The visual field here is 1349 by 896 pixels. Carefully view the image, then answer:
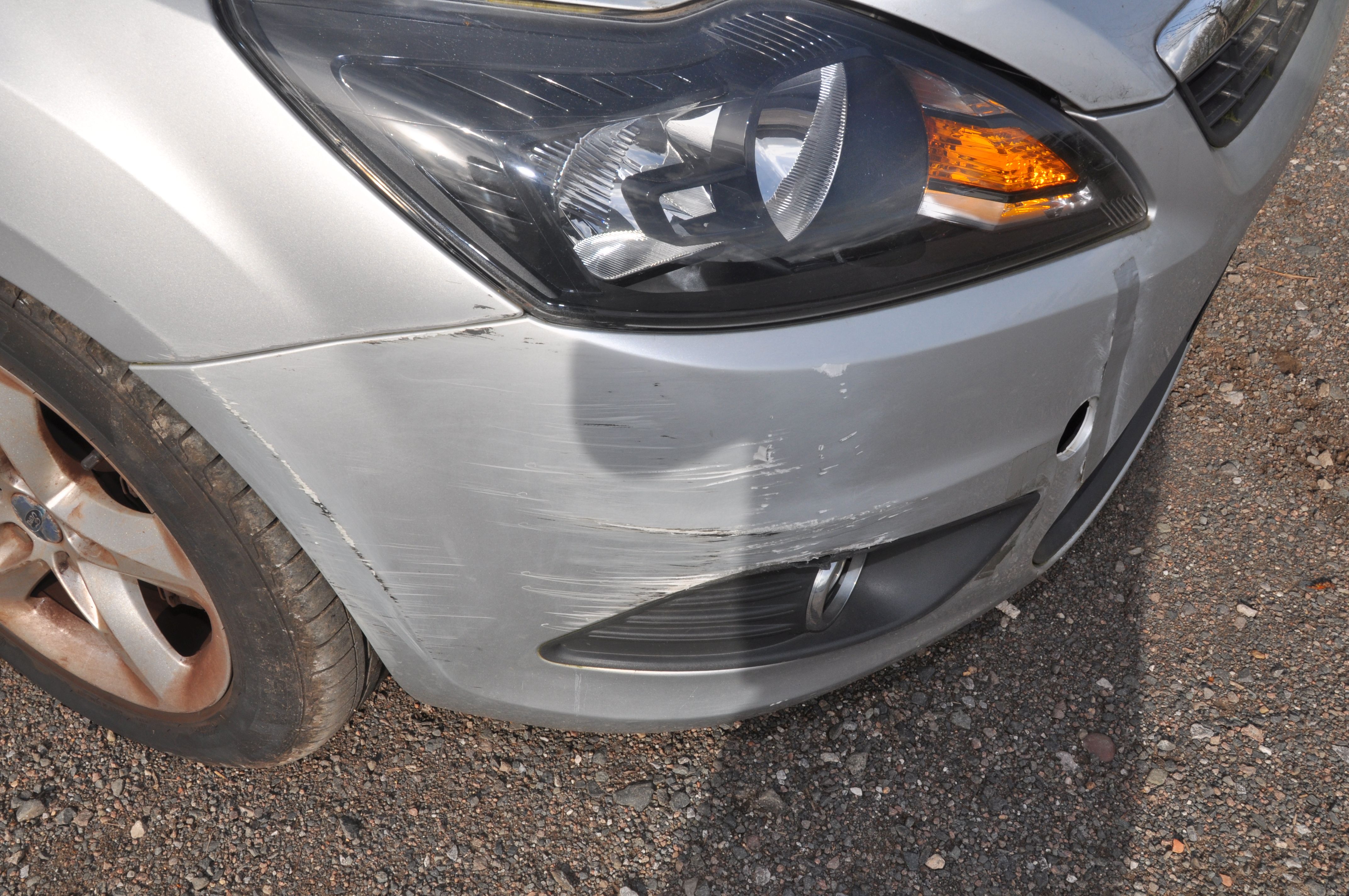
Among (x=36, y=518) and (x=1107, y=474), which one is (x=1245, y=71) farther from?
(x=36, y=518)

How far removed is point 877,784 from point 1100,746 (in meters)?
0.43

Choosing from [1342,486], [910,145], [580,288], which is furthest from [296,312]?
[1342,486]

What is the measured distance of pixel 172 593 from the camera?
173 cm

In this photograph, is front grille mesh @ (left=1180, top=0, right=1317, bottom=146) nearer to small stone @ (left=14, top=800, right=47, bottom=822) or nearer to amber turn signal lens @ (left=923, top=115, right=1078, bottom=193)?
amber turn signal lens @ (left=923, top=115, right=1078, bottom=193)

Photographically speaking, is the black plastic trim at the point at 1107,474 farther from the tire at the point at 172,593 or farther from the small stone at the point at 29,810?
the small stone at the point at 29,810

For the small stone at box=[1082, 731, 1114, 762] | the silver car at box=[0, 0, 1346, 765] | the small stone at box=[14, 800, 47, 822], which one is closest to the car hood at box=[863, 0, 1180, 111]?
the silver car at box=[0, 0, 1346, 765]

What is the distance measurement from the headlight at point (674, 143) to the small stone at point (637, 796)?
1.00 meters

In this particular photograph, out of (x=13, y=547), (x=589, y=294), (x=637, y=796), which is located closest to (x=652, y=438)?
(x=589, y=294)

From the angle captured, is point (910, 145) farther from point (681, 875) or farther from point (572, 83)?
point (681, 875)

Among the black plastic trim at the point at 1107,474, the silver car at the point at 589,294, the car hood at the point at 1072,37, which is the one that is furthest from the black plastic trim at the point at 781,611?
the car hood at the point at 1072,37

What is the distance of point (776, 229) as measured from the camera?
3.75 ft

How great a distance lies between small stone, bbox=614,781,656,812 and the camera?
1766mm

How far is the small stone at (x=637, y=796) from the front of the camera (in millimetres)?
1766

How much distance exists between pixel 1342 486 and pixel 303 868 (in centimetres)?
232
